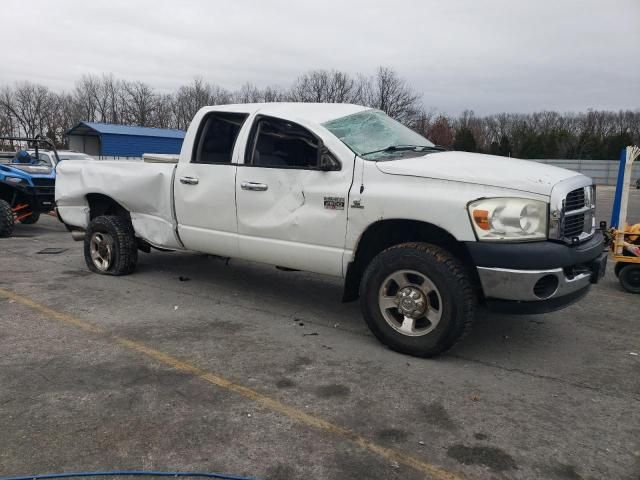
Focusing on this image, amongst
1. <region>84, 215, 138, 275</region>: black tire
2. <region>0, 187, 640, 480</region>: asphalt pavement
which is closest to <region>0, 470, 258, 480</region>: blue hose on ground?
<region>0, 187, 640, 480</region>: asphalt pavement

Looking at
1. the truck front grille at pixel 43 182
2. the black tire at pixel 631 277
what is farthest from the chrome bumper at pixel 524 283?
the truck front grille at pixel 43 182

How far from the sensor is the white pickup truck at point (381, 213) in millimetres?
3756

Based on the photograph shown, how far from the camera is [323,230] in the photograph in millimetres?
4586

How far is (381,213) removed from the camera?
13.8 feet

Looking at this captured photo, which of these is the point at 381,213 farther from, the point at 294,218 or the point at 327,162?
the point at 294,218

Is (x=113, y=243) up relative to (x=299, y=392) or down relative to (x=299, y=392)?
up

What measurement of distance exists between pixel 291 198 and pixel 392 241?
98cm

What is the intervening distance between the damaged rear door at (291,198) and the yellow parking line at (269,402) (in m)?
1.39

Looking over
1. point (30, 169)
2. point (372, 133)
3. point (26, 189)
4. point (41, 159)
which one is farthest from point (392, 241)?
point (41, 159)

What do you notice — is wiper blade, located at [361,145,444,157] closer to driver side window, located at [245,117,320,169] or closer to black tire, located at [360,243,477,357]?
driver side window, located at [245,117,320,169]

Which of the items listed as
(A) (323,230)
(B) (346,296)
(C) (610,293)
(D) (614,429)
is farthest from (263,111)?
(C) (610,293)

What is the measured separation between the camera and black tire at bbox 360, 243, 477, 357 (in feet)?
12.8

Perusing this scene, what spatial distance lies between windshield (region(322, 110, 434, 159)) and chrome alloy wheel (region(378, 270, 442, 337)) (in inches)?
43.1

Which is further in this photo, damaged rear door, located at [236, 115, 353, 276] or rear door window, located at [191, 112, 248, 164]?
rear door window, located at [191, 112, 248, 164]
